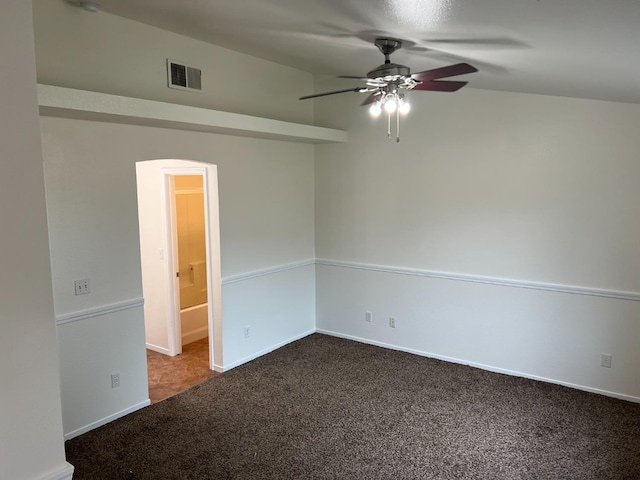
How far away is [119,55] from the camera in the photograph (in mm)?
3367

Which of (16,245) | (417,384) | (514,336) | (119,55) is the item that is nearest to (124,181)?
(119,55)

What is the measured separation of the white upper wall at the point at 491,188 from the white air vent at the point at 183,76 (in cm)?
184

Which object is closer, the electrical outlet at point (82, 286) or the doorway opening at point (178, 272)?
the electrical outlet at point (82, 286)

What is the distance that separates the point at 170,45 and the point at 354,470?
3649 millimetres

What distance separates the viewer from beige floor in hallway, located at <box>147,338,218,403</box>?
4297mm

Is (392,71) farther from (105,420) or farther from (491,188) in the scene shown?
(105,420)

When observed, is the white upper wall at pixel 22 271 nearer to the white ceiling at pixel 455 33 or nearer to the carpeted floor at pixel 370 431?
the white ceiling at pixel 455 33

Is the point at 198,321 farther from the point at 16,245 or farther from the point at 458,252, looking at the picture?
the point at 16,245

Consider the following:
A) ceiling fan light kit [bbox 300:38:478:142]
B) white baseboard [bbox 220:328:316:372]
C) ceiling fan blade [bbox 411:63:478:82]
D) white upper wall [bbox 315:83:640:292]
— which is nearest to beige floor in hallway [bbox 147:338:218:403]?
white baseboard [bbox 220:328:316:372]

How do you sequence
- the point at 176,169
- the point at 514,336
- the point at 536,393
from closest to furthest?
the point at 536,393, the point at 514,336, the point at 176,169

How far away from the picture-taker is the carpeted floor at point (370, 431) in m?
2.98

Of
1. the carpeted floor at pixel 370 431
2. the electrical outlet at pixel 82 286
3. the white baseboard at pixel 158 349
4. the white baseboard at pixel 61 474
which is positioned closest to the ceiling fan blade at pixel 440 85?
the carpeted floor at pixel 370 431

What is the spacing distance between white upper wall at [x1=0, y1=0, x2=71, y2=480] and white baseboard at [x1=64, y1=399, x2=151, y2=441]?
240 cm

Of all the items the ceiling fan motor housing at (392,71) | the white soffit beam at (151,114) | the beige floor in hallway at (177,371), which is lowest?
the beige floor in hallway at (177,371)
